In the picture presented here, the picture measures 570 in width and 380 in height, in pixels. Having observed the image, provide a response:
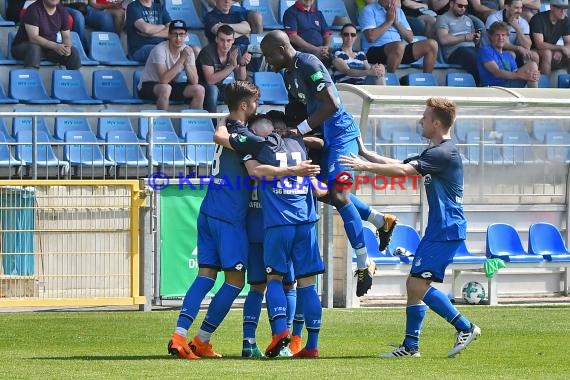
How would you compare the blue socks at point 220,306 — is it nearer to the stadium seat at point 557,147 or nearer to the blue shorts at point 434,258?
the blue shorts at point 434,258

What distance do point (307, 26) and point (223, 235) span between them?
1098cm

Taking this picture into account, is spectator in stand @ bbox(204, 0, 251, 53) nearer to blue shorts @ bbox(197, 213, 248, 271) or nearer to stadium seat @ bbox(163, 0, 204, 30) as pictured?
stadium seat @ bbox(163, 0, 204, 30)

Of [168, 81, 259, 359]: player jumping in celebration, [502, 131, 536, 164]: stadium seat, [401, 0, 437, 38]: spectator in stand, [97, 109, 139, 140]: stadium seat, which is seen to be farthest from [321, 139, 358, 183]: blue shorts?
[401, 0, 437, 38]: spectator in stand

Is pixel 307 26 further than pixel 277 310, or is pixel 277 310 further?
pixel 307 26

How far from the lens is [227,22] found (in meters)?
20.1

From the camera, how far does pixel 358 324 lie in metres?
13.1

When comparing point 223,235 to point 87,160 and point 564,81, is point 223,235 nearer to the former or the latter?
point 87,160

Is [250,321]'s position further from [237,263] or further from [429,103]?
[429,103]

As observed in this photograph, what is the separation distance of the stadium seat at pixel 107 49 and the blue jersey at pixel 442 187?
1030cm

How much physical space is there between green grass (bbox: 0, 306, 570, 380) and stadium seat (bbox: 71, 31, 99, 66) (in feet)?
19.5

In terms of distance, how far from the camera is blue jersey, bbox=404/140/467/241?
9672 millimetres

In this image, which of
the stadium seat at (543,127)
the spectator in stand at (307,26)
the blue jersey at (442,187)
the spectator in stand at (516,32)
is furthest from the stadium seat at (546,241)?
the blue jersey at (442,187)

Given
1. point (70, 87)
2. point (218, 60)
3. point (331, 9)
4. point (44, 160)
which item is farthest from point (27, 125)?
point (331, 9)

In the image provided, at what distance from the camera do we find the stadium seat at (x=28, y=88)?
59.2 ft
